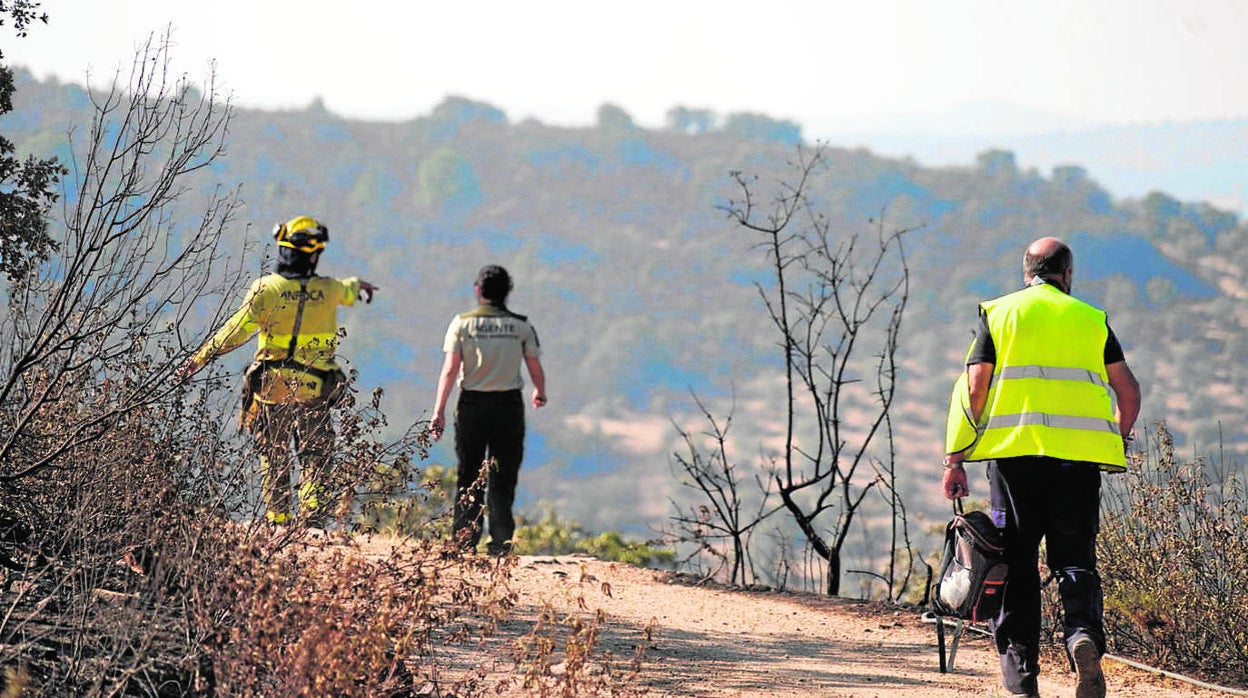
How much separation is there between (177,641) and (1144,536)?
4.70 m

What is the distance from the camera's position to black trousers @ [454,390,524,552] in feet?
27.3

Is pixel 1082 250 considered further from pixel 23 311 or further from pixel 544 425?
pixel 23 311

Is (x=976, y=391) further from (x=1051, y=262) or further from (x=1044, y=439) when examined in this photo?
(x=1051, y=262)

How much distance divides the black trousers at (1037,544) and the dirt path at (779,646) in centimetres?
62

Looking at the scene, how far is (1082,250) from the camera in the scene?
489ft

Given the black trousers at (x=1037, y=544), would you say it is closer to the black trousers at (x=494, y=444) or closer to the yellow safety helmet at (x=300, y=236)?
the black trousers at (x=494, y=444)

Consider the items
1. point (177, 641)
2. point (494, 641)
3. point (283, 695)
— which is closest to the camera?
point (283, 695)

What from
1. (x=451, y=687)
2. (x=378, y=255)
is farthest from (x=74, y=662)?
(x=378, y=255)

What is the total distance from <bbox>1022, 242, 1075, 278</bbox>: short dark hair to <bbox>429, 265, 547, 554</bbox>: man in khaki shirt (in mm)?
3525

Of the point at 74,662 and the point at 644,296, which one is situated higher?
the point at 644,296

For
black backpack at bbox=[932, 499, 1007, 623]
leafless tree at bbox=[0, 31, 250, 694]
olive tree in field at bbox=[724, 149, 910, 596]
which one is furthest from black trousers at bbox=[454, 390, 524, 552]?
black backpack at bbox=[932, 499, 1007, 623]

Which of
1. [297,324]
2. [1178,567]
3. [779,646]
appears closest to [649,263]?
[297,324]

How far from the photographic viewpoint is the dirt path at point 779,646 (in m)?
5.93

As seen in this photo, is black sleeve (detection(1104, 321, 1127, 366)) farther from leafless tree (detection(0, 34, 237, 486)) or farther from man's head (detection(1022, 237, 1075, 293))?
leafless tree (detection(0, 34, 237, 486))
